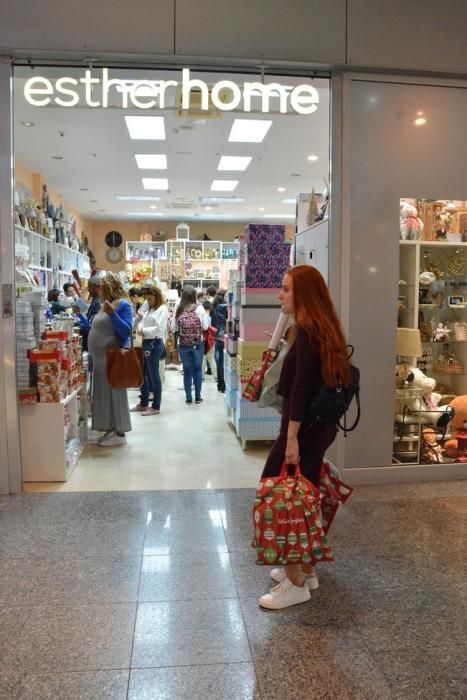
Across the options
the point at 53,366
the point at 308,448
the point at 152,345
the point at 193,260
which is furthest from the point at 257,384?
the point at 193,260

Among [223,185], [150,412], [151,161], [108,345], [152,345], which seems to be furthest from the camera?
[223,185]

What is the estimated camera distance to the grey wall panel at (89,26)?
361 centimetres

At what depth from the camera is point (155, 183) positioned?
11016mm

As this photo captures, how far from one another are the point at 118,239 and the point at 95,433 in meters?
11.5

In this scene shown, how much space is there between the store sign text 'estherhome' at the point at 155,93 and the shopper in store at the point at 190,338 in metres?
3.65

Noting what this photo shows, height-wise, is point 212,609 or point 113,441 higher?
point 113,441

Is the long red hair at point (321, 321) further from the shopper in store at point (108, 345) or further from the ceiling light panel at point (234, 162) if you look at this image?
the ceiling light panel at point (234, 162)

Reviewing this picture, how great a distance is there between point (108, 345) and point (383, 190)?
8.60 feet

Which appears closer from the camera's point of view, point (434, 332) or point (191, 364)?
point (434, 332)

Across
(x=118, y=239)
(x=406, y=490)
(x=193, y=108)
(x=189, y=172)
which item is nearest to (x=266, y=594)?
(x=406, y=490)

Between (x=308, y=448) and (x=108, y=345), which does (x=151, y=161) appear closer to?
(x=108, y=345)

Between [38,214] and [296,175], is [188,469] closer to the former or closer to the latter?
[38,214]

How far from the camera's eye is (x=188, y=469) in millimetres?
4520

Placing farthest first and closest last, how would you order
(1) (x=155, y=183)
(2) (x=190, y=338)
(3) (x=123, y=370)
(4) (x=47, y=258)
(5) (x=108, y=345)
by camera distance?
(1) (x=155, y=183) → (4) (x=47, y=258) → (2) (x=190, y=338) → (5) (x=108, y=345) → (3) (x=123, y=370)
